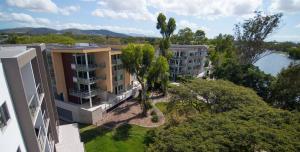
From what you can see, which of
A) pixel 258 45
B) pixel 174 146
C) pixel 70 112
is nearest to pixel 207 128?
pixel 174 146

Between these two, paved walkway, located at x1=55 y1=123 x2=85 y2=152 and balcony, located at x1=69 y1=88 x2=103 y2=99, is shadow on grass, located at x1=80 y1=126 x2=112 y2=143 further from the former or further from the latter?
balcony, located at x1=69 y1=88 x2=103 y2=99

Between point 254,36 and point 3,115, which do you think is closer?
point 3,115

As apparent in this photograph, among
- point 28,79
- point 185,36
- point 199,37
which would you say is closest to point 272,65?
point 199,37

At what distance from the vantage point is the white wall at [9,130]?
6.25 meters

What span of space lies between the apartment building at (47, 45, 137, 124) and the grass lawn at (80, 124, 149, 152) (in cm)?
234

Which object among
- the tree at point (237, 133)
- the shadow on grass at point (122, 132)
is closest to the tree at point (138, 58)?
the shadow on grass at point (122, 132)

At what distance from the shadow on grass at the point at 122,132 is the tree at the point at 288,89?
20.5m

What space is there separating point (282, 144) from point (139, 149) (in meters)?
12.8

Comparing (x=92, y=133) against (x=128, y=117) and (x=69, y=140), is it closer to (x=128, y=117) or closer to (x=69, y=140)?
(x=69, y=140)

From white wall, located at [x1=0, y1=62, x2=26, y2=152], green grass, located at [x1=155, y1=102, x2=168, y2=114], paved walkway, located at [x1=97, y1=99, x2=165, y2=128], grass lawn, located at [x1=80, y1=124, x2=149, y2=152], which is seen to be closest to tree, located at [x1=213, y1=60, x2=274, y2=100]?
green grass, located at [x1=155, y1=102, x2=168, y2=114]

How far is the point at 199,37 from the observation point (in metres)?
73.2

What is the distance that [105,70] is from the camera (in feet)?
84.5

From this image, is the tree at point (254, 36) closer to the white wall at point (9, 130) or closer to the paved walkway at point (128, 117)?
the paved walkway at point (128, 117)

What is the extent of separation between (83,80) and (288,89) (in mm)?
26838
